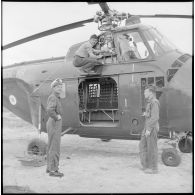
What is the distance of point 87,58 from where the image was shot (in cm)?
748

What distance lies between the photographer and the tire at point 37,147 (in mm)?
7836

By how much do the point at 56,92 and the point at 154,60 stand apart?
246cm

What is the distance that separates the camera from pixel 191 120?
6.77 meters

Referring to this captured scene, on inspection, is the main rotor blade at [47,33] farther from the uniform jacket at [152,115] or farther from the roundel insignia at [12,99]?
the roundel insignia at [12,99]

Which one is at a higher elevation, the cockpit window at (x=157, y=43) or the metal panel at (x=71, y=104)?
the cockpit window at (x=157, y=43)

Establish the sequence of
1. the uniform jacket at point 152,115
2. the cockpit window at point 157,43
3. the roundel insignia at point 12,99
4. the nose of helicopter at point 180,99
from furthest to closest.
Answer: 1. the roundel insignia at point 12,99
2. the cockpit window at point 157,43
3. the nose of helicopter at point 180,99
4. the uniform jacket at point 152,115

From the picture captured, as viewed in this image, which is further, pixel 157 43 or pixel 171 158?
pixel 157 43

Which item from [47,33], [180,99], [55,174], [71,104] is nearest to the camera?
[55,174]

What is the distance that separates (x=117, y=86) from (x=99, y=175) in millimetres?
2212

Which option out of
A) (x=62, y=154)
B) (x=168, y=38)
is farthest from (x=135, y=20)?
(x=62, y=154)

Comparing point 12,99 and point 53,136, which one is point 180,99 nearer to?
point 53,136

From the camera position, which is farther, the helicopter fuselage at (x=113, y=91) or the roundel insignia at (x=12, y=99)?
the roundel insignia at (x=12, y=99)

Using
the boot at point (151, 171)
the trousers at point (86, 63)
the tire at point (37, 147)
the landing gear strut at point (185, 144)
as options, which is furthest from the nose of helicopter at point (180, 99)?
the tire at point (37, 147)

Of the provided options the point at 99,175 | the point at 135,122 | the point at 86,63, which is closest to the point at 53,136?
the point at 99,175
